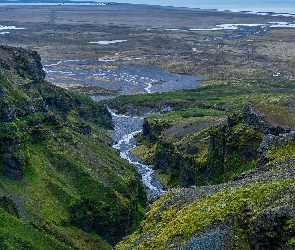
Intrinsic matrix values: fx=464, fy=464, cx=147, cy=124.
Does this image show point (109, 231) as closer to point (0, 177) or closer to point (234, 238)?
point (0, 177)

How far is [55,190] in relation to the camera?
5059 centimetres

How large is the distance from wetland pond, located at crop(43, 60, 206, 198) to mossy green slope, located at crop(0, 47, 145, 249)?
131ft

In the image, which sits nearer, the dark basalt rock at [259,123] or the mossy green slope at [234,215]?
the mossy green slope at [234,215]

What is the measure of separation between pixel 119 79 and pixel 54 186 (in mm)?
108815

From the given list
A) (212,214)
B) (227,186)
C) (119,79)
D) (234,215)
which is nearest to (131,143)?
(227,186)

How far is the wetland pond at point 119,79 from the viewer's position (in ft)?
369

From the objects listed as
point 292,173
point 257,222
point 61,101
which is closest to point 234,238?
point 257,222

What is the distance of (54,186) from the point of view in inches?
2002

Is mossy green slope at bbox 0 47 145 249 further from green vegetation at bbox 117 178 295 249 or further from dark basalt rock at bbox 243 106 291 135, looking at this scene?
dark basalt rock at bbox 243 106 291 135

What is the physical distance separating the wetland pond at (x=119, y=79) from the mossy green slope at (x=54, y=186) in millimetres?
39896

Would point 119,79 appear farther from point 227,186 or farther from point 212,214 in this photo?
point 212,214

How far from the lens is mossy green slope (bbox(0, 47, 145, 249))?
140 ft

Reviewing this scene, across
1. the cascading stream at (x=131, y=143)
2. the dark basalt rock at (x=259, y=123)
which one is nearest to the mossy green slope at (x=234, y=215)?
the dark basalt rock at (x=259, y=123)

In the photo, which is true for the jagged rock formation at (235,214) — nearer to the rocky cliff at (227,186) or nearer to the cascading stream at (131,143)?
the rocky cliff at (227,186)
